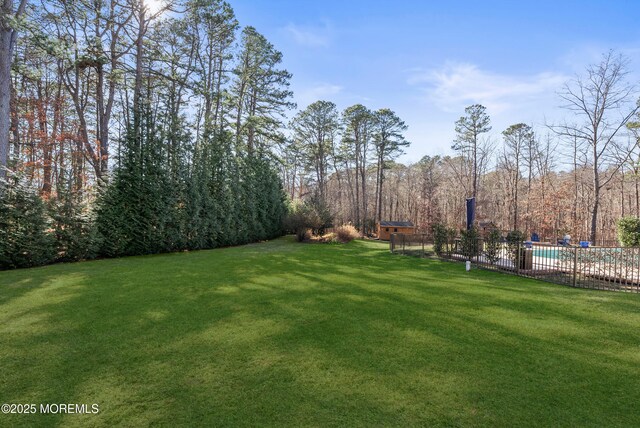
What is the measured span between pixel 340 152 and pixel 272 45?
13.9m

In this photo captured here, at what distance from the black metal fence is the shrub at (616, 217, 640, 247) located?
6.55 meters

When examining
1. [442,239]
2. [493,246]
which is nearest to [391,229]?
[442,239]

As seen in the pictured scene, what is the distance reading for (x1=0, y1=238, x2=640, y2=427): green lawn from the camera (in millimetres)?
2316

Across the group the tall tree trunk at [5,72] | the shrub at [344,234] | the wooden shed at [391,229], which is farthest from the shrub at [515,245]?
the tall tree trunk at [5,72]

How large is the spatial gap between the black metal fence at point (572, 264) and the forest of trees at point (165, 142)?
8.47 m

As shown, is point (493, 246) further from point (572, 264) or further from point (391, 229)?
point (391, 229)

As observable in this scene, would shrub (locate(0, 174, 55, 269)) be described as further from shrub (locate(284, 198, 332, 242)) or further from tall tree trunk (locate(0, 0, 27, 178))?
shrub (locate(284, 198, 332, 242))

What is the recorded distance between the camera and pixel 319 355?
3.22 m

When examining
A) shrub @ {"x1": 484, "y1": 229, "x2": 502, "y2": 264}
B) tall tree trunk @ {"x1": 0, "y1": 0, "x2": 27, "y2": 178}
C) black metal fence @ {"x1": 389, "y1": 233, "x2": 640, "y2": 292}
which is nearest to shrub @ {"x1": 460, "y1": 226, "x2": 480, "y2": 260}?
black metal fence @ {"x1": 389, "y1": 233, "x2": 640, "y2": 292}

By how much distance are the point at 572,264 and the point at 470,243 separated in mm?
3128

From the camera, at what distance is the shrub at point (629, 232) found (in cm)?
1241

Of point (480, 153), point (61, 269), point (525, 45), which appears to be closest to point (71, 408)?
point (61, 269)

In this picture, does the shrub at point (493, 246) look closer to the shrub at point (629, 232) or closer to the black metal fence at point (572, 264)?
the black metal fence at point (572, 264)

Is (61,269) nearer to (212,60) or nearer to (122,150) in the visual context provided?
(122,150)
